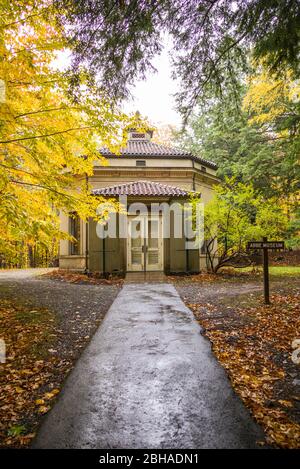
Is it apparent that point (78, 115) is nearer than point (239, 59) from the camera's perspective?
No

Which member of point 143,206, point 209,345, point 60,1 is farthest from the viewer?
point 143,206

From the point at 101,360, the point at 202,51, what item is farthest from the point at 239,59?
the point at 101,360

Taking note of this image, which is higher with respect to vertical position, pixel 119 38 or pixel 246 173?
pixel 246 173

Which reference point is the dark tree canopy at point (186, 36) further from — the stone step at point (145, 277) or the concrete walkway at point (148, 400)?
the stone step at point (145, 277)

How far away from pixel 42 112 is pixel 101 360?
179 inches

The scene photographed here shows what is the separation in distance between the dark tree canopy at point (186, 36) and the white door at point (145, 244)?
9.36 m

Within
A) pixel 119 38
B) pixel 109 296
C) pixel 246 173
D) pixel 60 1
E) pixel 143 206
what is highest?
pixel 246 173

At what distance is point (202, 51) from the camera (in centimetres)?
473

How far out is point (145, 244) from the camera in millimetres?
14125

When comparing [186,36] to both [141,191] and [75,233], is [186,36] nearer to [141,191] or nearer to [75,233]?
[141,191]

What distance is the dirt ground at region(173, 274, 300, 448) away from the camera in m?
2.70

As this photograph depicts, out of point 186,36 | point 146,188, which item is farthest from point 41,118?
point 146,188

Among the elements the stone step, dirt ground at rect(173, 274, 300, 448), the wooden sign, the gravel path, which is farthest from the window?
the wooden sign

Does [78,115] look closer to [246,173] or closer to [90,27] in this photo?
[90,27]
